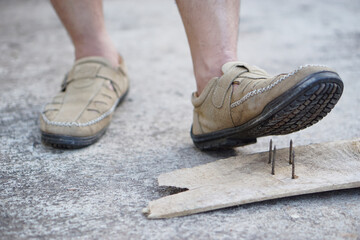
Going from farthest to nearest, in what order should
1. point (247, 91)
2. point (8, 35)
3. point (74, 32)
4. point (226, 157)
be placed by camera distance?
1. point (8, 35)
2. point (74, 32)
3. point (226, 157)
4. point (247, 91)

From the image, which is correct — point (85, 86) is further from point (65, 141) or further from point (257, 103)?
point (257, 103)

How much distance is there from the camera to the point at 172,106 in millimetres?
1860

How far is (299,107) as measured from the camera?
3.46 ft

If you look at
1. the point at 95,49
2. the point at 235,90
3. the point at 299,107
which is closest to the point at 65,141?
the point at 95,49

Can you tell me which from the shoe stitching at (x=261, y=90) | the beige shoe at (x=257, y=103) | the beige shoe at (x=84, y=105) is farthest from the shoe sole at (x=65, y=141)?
the shoe stitching at (x=261, y=90)

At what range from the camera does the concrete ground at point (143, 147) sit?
0.95 meters

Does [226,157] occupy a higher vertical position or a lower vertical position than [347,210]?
lower

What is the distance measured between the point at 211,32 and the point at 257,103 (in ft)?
1.08

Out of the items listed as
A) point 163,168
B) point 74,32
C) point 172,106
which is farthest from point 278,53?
point 163,168

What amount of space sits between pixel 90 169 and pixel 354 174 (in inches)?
30.6

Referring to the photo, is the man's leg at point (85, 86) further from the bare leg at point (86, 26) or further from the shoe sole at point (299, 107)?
the shoe sole at point (299, 107)

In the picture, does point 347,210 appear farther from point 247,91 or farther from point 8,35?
point 8,35

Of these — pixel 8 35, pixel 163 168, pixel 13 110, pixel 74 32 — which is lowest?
pixel 8 35

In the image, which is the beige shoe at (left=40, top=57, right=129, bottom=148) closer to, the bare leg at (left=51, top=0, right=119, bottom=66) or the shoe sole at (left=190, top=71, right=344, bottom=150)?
the bare leg at (left=51, top=0, right=119, bottom=66)
